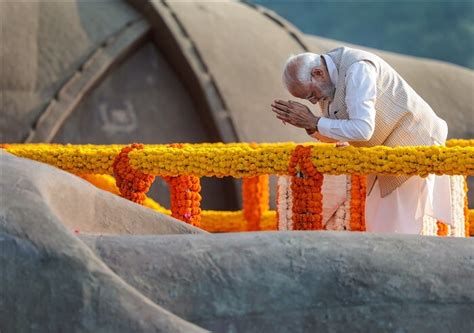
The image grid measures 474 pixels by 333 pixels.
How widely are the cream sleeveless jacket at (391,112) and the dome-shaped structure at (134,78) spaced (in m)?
5.36

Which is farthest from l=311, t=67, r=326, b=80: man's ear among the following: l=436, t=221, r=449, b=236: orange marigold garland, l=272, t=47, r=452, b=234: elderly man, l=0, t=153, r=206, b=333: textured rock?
l=0, t=153, r=206, b=333: textured rock

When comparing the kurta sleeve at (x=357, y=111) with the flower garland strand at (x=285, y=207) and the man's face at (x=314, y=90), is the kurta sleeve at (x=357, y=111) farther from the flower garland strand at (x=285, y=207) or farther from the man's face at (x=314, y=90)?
the flower garland strand at (x=285, y=207)

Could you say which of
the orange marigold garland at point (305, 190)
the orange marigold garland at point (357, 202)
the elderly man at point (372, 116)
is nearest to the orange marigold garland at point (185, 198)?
the orange marigold garland at point (305, 190)

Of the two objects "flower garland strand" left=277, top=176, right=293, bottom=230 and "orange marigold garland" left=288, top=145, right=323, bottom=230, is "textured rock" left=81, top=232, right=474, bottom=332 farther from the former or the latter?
"flower garland strand" left=277, top=176, right=293, bottom=230

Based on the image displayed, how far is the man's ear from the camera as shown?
3.75 metres

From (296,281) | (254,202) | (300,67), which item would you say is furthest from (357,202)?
(296,281)

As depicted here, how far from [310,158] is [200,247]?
3.94 ft

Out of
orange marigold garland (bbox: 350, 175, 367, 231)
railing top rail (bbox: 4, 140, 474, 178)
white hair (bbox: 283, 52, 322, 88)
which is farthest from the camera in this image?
orange marigold garland (bbox: 350, 175, 367, 231)

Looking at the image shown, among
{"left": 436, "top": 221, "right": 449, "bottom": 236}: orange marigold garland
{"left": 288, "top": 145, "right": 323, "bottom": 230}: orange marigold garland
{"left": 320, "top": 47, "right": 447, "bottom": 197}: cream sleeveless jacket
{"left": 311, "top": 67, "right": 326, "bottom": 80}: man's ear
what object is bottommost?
{"left": 436, "top": 221, "right": 449, "bottom": 236}: orange marigold garland

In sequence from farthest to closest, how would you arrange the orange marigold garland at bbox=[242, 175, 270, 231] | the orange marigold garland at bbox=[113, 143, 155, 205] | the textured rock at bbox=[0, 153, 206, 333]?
the orange marigold garland at bbox=[242, 175, 270, 231], the orange marigold garland at bbox=[113, 143, 155, 205], the textured rock at bbox=[0, 153, 206, 333]

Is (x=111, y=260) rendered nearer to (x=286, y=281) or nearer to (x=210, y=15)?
(x=286, y=281)

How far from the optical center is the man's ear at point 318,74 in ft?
12.3

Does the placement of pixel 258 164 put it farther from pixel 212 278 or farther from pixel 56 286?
pixel 56 286

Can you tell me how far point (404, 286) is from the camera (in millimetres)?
2609
